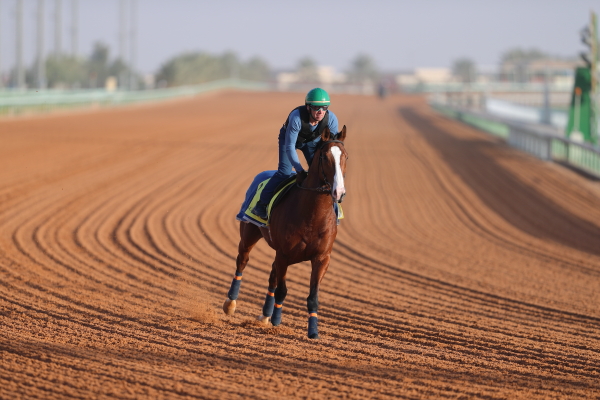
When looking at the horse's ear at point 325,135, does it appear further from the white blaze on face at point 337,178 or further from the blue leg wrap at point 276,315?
the blue leg wrap at point 276,315

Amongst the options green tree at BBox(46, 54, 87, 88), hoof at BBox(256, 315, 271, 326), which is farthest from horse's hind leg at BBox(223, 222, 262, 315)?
green tree at BBox(46, 54, 87, 88)

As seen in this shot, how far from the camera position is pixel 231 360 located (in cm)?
669

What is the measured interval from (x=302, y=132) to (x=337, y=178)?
1058 millimetres

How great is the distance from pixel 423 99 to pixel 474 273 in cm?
7092

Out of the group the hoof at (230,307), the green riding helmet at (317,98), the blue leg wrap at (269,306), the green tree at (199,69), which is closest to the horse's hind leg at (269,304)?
the blue leg wrap at (269,306)

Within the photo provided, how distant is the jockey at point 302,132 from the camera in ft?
24.6

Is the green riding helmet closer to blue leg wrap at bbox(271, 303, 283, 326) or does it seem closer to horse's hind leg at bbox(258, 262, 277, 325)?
horse's hind leg at bbox(258, 262, 277, 325)

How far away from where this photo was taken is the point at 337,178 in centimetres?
694

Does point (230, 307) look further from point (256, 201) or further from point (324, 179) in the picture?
point (324, 179)

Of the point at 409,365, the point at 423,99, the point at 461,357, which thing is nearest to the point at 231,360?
the point at 409,365

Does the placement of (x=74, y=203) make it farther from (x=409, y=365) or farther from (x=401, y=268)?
(x=409, y=365)

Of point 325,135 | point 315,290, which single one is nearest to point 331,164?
point 325,135

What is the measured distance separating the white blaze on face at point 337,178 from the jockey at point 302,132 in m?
0.50

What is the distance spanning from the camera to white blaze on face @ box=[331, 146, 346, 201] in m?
6.89
